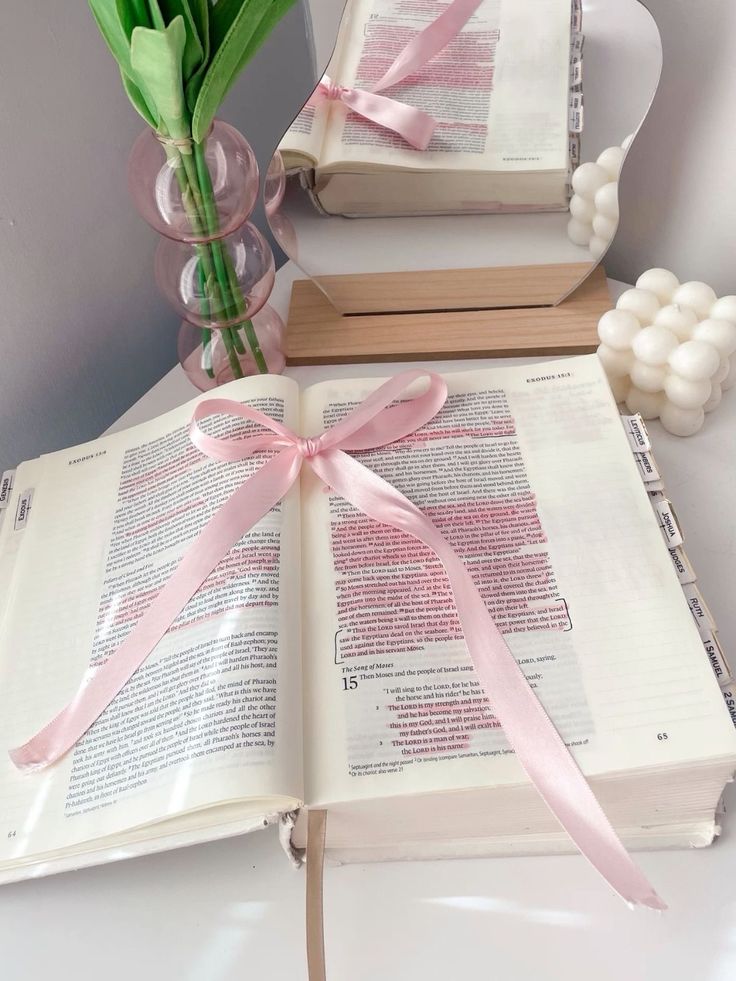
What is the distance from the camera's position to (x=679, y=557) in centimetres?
53

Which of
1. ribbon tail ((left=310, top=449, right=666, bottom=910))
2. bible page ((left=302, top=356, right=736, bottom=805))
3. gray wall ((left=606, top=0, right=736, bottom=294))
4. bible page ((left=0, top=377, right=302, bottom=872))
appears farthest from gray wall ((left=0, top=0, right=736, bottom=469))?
ribbon tail ((left=310, top=449, right=666, bottom=910))

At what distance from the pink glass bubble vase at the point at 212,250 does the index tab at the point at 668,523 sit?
1.11 feet

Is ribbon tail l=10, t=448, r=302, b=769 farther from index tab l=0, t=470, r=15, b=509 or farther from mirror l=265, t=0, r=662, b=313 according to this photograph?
mirror l=265, t=0, r=662, b=313

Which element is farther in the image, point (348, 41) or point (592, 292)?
point (592, 292)

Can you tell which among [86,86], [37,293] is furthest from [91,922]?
[86,86]

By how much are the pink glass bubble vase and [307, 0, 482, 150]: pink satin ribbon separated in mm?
119

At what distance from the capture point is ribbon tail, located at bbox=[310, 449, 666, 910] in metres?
0.42

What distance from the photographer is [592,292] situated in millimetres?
768

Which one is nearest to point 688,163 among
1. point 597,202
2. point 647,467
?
point 597,202

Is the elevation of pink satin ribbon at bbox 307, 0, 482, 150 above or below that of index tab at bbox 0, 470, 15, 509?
above

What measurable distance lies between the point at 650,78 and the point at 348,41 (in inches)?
9.3

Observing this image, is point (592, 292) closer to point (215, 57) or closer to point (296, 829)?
point (215, 57)

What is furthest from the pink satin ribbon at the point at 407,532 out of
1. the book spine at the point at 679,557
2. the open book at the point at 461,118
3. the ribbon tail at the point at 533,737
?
the open book at the point at 461,118

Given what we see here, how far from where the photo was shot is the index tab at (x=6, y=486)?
0.61 meters
